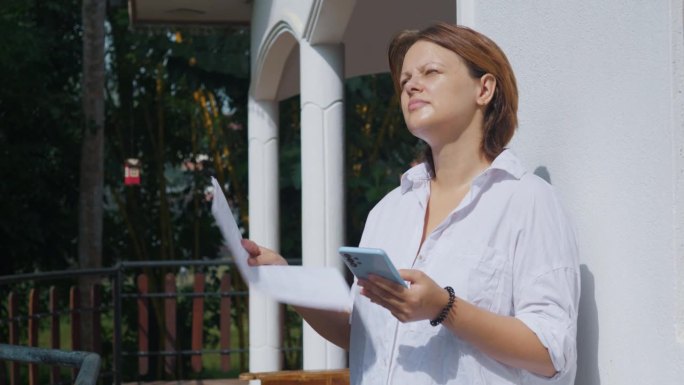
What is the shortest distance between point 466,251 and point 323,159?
3.03 meters

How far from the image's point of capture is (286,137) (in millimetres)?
Result: 11570

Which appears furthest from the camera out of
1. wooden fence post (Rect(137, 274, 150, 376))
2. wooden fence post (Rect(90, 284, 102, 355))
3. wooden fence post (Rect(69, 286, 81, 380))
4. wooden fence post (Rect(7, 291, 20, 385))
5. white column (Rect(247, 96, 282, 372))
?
wooden fence post (Rect(137, 274, 150, 376))

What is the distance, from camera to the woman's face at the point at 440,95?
2.15 m

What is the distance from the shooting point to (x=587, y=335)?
2363 mm

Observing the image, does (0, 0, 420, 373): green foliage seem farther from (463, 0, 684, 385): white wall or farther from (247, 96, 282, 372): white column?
(463, 0, 684, 385): white wall

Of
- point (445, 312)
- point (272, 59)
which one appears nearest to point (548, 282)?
point (445, 312)

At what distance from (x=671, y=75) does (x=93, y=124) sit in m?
9.81

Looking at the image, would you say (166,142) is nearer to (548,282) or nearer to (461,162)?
(461,162)

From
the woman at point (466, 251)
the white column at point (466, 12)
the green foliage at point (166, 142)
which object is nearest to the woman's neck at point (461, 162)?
the woman at point (466, 251)

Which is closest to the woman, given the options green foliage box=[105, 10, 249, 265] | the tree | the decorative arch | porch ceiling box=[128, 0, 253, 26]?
the decorative arch

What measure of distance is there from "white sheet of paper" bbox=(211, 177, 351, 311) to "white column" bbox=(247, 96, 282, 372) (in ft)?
14.5

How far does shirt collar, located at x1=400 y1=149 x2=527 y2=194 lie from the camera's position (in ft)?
6.93

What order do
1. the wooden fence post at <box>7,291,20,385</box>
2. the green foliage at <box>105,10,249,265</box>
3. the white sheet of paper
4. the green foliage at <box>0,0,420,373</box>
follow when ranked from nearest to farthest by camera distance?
1. the white sheet of paper
2. the wooden fence post at <box>7,291,20,385</box>
3. the green foliage at <box>0,0,420,373</box>
4. the green foliage at <box>105,10,249,265</box>

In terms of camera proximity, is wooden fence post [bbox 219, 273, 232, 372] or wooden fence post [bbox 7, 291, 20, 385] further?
wooden fence post [bbox 219, 273, 232, 372]
